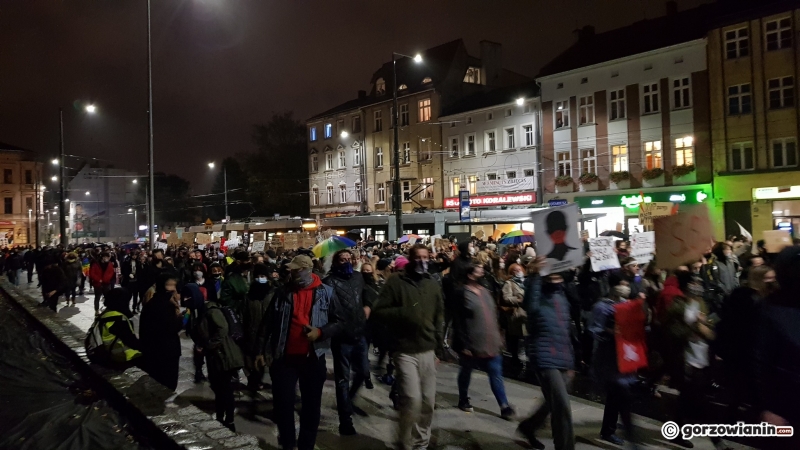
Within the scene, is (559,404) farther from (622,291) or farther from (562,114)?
(562,114)

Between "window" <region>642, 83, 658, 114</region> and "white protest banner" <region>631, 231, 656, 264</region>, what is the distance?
22.9 metres

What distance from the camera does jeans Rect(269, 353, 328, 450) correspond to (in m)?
5.42

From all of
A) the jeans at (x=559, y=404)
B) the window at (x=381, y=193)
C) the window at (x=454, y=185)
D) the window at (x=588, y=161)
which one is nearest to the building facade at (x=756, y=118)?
the window at (x=588, y=161)

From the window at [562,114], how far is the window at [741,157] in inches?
346

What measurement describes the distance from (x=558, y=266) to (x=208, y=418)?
376cm

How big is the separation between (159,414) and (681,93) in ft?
96.6

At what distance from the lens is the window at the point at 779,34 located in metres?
26.4

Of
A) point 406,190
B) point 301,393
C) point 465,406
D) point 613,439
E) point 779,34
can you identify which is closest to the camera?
point 301,393

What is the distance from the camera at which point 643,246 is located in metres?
10.3

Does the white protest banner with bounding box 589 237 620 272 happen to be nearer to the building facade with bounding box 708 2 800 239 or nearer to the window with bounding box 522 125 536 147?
the building facade with bounding box 708 2 800 239

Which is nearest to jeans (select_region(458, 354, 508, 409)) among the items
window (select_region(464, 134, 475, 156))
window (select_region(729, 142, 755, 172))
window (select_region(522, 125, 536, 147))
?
window (select_region(729, 142, 755, 172))

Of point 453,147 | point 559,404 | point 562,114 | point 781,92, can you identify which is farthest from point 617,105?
point 559,404

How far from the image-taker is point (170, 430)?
600 centimetres

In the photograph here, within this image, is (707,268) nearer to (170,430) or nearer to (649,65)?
(170,430)
